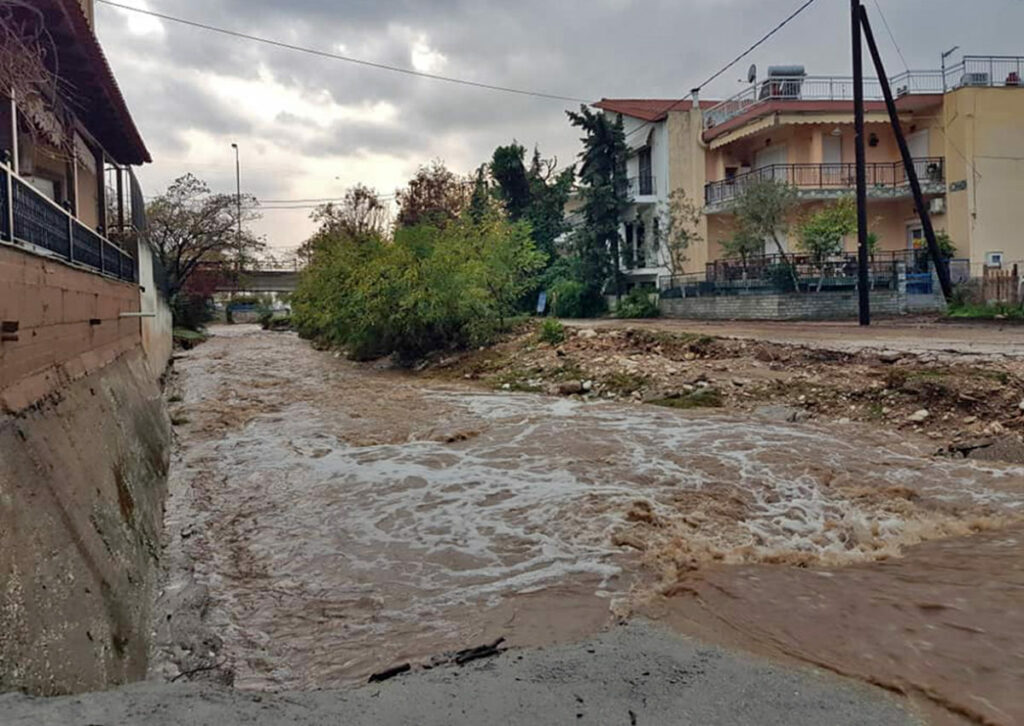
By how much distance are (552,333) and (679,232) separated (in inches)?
487

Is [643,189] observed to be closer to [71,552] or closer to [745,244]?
[745,244]

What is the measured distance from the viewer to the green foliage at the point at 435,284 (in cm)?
1938

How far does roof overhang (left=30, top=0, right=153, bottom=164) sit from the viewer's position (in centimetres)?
905

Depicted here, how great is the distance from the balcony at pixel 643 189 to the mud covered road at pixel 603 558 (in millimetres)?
22718

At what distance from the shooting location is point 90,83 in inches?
469

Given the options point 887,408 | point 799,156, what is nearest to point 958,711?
point 887,408

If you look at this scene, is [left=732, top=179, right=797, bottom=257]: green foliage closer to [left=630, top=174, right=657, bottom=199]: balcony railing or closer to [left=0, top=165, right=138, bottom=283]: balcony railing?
[left=630, top=174, right=657, bottom=199]: balcony railing

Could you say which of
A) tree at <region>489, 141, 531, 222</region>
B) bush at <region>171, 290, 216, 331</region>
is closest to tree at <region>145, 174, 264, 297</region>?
bush at <region>171, 290, 216, 331</region>

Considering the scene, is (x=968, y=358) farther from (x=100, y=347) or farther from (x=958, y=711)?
(x=100, y=347)

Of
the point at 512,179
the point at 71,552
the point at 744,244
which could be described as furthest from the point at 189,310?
the point at 71,552

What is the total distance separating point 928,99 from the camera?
26.0 meters

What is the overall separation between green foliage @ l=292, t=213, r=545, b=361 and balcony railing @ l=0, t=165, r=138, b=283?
9467mm

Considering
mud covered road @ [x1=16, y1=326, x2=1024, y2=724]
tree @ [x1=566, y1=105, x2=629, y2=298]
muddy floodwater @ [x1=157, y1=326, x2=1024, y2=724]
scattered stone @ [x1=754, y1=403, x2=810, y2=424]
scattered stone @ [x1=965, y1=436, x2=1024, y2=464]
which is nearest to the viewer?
mud covered road @ [x1=16, y1=326, x2=1024, y2=724]

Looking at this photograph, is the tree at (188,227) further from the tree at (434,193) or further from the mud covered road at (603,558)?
the mud covered road at (603,558)
